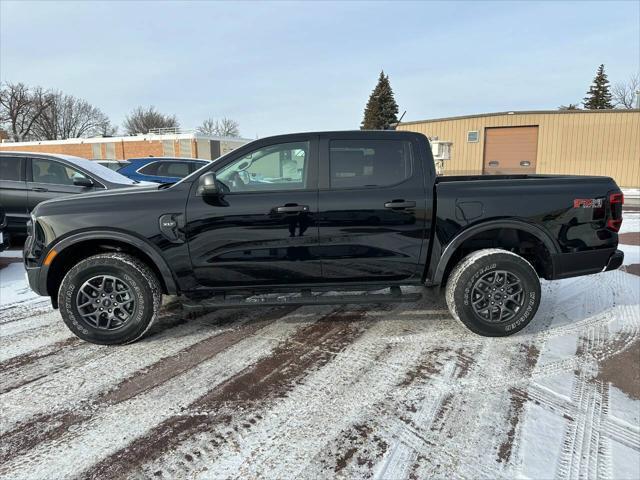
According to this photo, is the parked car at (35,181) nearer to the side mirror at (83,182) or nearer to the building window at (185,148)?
the side mirror at (83,182)

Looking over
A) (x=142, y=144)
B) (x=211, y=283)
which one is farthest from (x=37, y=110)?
(x=211, y=283)

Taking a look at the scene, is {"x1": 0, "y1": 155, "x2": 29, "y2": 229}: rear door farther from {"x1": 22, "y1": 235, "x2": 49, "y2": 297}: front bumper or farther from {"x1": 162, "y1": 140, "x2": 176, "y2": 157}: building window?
{"x1": 162, "y1": 140, "x2": 176, "y2": 157}: building window

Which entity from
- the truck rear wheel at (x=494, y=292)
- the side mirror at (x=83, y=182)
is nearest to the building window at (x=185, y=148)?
the side mirror at (x=83, y=182)

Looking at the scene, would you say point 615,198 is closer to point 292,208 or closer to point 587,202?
point 587,202

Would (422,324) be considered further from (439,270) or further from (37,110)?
(37,110)

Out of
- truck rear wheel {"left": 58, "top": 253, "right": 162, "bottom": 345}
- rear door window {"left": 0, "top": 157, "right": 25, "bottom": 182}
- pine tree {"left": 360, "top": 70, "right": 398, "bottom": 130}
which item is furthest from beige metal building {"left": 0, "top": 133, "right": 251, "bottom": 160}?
truck rear wheel {"left": 58, "top": 253, "right": 162, "bottom": 345}

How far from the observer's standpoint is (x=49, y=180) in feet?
24.0

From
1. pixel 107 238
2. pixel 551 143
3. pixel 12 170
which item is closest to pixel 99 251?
pixel 107 238

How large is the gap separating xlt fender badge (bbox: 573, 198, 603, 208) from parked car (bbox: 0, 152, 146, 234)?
262 inches

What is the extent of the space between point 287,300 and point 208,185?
1203 mm

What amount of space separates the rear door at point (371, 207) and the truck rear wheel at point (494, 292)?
1.38 feet

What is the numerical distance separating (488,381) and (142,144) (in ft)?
138

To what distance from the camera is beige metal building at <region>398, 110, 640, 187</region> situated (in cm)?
2172

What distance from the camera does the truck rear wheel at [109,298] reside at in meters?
3.61
